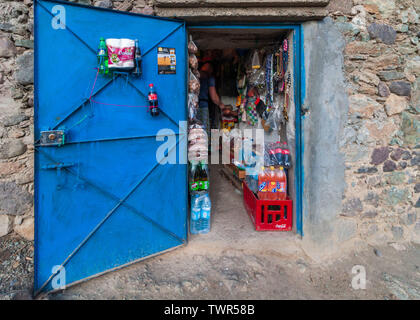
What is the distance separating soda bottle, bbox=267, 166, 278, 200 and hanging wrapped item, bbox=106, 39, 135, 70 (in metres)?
1.99

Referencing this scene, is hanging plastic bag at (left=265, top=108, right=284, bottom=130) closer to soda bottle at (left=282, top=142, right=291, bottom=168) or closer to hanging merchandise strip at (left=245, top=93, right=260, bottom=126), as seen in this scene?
soda bottle at (left=282, top=142, right=291, bottom=168)

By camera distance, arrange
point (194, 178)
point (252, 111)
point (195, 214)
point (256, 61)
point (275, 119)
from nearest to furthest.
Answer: point (195, 214) → point (194, 178) → point (275, 119) → point (256, 61) → point (252, 111)

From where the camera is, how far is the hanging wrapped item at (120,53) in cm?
213

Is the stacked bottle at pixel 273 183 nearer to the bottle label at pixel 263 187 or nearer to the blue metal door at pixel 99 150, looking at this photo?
the bottle label at pixel 263 187

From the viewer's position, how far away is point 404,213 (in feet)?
8.74

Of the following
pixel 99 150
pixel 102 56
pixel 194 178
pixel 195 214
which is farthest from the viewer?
pixel 194 178

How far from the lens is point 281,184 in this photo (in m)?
2.86

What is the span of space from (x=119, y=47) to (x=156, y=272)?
2.25m

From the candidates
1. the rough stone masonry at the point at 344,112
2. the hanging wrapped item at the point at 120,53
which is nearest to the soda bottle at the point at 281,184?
the rough stone masonry at the point at 344,112

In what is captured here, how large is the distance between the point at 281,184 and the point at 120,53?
230 cm

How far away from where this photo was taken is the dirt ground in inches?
81.6

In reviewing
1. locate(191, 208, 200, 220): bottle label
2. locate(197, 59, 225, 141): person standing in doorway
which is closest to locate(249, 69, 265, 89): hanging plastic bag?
locate(197, 59, 225, 141): person standing in doorway

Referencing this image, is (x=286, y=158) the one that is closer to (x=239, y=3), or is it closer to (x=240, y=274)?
(x=240, y=274)

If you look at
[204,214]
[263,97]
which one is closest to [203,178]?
[204,214]
